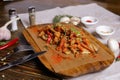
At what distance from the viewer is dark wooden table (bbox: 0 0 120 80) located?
754mm

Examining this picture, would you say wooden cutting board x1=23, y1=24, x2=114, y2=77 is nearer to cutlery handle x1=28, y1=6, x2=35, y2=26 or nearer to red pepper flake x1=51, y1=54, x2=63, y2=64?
red pepper flake x1=51, y1=54, x2=63, y2=64

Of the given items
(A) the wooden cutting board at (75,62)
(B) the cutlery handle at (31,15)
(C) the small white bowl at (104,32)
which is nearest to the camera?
(A) the wooden cutting board at (75,62)

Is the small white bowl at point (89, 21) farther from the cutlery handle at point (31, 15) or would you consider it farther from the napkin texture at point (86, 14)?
the cutlery handle at point (31, 15)

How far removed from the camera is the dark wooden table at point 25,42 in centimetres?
75

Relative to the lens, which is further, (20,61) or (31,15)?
(31,15)

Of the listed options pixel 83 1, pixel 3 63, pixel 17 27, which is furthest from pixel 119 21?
pixel 3 63

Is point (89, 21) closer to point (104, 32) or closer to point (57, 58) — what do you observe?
point (104, 32)

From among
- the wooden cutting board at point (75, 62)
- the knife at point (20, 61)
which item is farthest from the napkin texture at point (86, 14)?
the knife at point (20, 61)

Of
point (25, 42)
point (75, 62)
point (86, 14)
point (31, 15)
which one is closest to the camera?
point (75, 62)

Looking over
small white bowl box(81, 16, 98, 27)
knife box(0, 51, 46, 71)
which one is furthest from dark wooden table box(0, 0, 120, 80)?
small white bowl box(81, 16, 98, 27)

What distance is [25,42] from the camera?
0.98 metres

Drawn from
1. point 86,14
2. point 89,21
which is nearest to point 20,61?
point 89,21

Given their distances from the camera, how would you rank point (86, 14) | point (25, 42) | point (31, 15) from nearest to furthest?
point (25, 42)
point (31, 15)
point (86, 14)

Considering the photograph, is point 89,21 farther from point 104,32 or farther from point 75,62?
point 75,62
